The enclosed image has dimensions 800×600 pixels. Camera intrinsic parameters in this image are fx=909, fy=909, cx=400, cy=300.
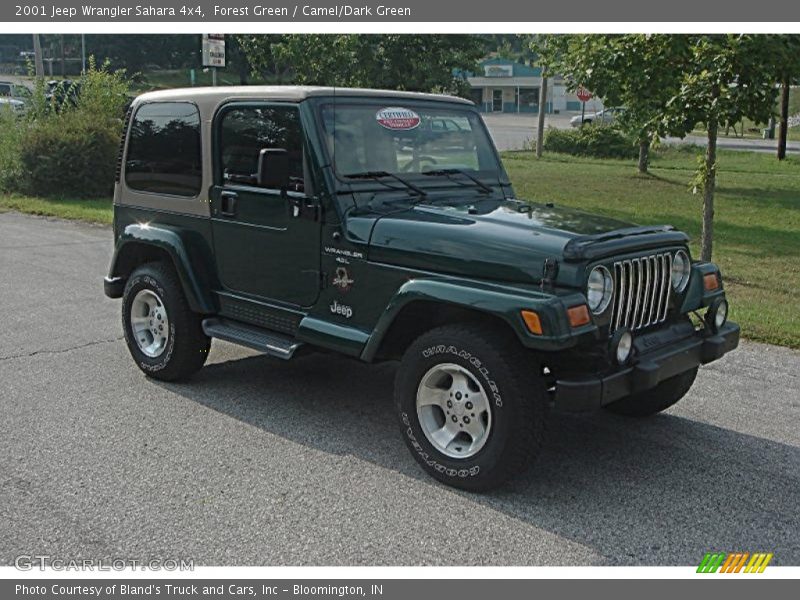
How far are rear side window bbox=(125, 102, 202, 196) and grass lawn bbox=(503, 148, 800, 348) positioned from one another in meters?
4.74

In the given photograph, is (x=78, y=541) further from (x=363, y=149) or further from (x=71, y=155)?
(x=71, y=155)

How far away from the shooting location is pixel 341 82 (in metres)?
18.0

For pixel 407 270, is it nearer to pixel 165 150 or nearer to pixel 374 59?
pixel 165 150

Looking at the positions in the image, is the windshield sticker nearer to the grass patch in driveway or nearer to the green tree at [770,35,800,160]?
the green tree at [770,35,800,160]

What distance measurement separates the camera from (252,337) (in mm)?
5785

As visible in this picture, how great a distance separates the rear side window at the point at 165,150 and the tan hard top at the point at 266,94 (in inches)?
2.7

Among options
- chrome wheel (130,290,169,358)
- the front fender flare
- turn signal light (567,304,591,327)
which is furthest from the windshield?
chrome wheel (130,290,169,358)

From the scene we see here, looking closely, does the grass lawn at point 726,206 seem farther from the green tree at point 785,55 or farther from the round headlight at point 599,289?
the round headlight at point 599,289

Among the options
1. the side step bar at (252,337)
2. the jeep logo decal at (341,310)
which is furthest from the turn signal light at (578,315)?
the side step bar at (252,337)

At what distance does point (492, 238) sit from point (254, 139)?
1906 millimetres

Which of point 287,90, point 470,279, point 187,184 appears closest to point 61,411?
point 187,184

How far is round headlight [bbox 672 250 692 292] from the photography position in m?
5.07

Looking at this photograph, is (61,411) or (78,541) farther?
(61,411)

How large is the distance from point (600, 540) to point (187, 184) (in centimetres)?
366
